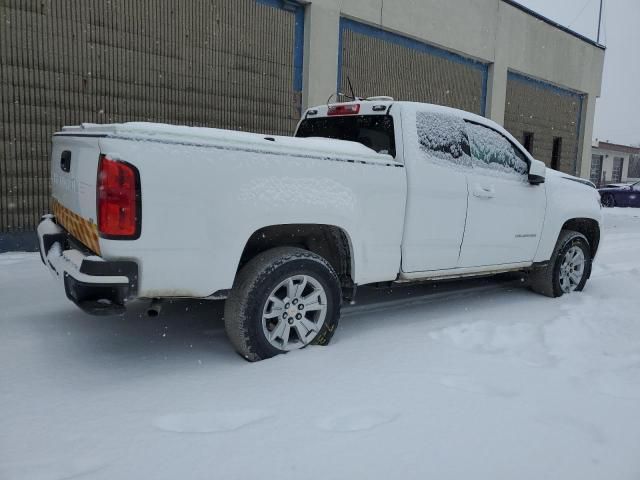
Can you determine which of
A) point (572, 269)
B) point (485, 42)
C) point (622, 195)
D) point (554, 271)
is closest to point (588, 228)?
point (572, 269)

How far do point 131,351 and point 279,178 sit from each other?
1619 millimetres

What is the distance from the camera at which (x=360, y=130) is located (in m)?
4.51

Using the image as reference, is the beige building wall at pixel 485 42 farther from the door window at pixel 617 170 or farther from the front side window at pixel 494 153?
the door window at pixel 617 170

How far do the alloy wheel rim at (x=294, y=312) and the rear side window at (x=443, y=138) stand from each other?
1.53 m

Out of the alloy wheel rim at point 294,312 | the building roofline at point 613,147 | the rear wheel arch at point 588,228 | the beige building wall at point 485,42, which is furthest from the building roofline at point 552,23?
the building roofline at point 613,147

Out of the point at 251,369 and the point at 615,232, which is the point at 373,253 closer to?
the point at 251,369

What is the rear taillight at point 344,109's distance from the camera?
458 cm

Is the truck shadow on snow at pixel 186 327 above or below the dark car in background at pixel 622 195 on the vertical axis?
below

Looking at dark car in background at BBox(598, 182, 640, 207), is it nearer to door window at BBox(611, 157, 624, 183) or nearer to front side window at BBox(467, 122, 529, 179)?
front side window at BBox(467, 122, 529, 179)

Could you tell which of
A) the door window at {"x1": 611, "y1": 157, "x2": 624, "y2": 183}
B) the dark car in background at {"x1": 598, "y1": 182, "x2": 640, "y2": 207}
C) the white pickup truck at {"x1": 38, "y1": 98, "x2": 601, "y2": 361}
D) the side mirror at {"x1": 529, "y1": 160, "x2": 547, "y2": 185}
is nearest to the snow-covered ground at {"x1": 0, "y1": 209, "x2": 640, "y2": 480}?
the white pickup truck at {"x1": 38, "y1": 98, "x2": 601, "y2": 361}

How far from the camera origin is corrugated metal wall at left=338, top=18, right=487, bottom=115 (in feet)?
35.6

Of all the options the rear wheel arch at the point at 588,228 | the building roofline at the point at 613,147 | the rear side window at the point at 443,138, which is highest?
the building roofline at the point at 613,147

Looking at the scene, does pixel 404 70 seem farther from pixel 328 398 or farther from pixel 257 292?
pixel 328 398

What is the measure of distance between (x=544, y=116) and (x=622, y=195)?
26.9 ft
